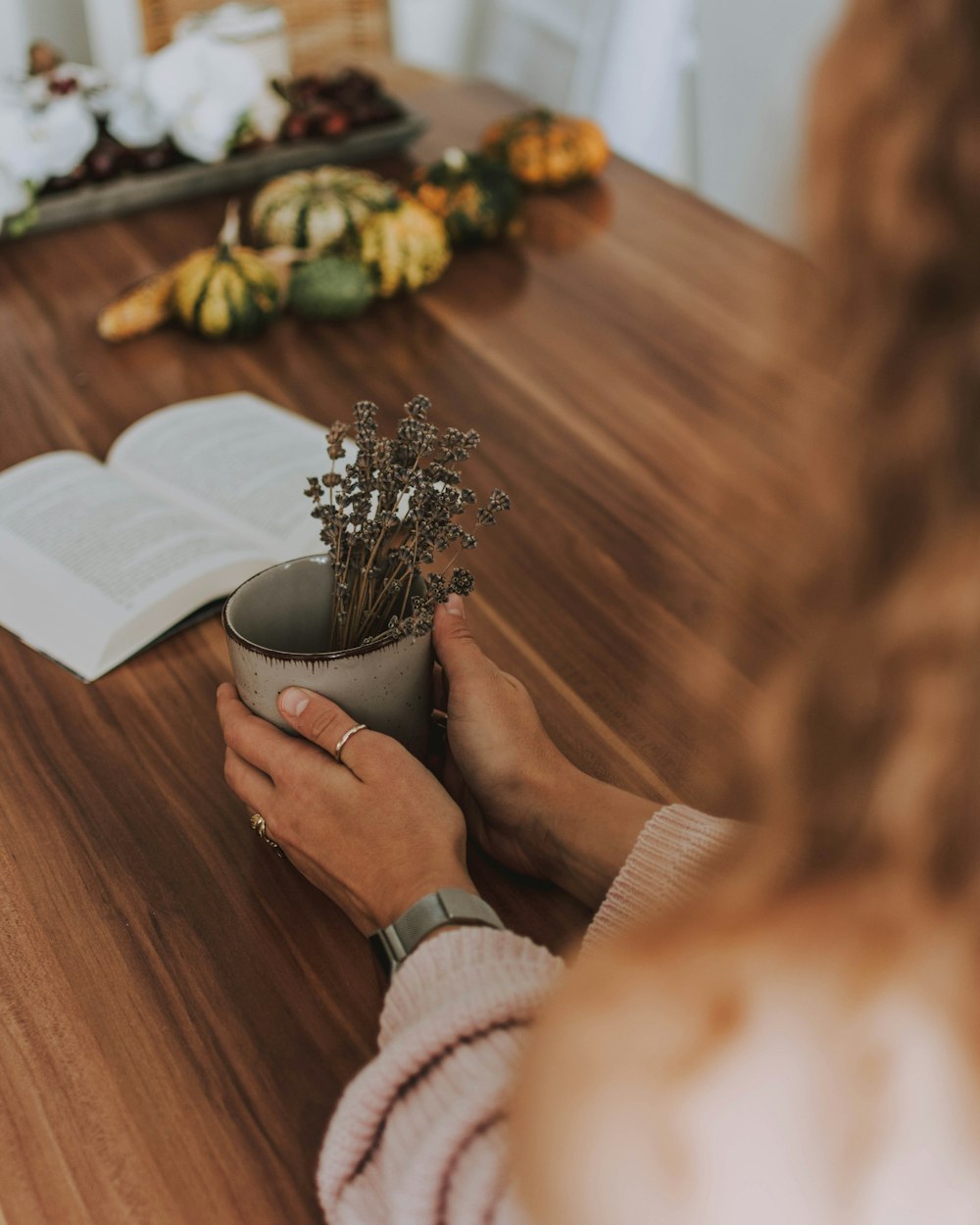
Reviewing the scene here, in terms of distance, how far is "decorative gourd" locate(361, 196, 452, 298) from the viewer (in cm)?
148

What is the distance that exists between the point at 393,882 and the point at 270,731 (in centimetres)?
13

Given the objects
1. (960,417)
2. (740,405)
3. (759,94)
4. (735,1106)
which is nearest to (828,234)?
(960,417)

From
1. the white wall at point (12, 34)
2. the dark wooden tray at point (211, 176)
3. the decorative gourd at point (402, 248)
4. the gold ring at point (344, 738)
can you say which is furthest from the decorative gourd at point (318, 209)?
the white wall at point (12, 34)

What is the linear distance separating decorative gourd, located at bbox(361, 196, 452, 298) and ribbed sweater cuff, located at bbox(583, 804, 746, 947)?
95 cm

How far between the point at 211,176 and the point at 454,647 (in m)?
1.21

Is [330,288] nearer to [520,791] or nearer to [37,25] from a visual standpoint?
[520,791]

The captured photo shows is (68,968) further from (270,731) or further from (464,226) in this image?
(464,226)

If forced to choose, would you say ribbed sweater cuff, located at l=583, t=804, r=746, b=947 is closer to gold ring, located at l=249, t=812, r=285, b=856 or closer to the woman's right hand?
the woman's right hand

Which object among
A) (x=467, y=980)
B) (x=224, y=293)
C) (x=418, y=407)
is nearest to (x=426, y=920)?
(x=467, y=980)

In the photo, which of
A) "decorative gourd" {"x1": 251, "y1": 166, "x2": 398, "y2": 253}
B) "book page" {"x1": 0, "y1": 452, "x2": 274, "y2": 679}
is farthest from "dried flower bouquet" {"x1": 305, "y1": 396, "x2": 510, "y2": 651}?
"decorative gourd" {"x1": 251, "y1": 166, "x2": 398, "y2": 253}

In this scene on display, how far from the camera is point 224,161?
5.74ft

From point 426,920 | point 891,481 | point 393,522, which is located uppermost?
point 891,481

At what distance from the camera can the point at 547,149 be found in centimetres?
176

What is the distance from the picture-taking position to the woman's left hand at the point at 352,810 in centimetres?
71
